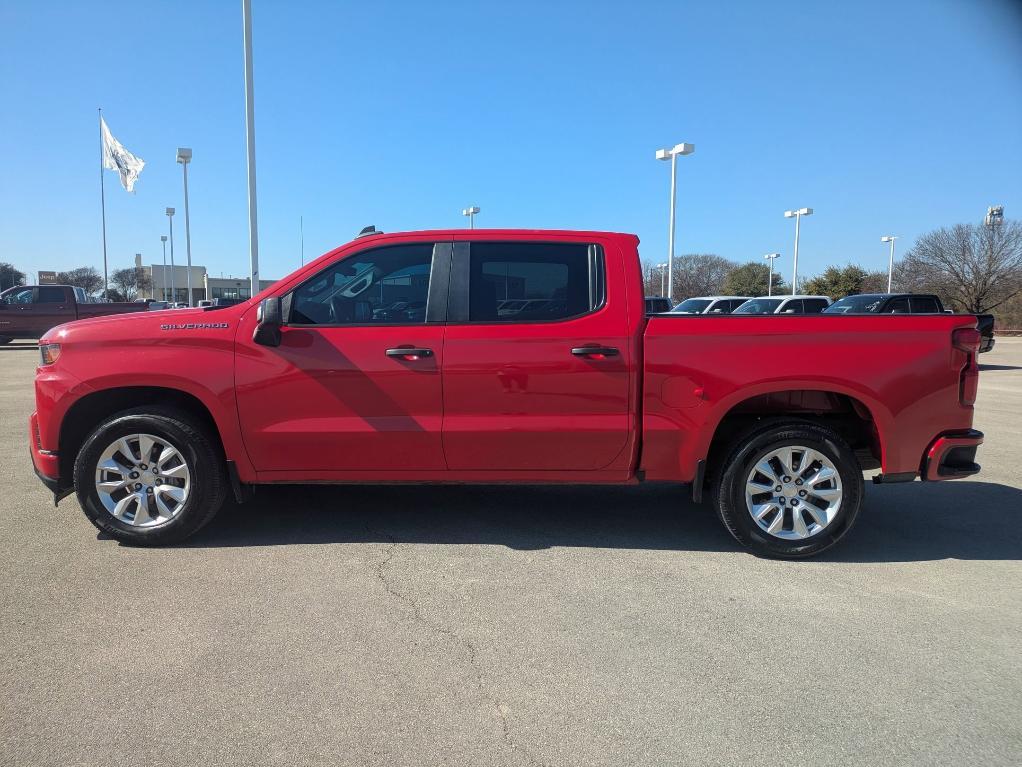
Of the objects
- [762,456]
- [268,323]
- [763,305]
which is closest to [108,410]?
[268,323]

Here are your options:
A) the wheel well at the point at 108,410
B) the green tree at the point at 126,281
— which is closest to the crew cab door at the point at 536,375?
the wheel well at the point at 108,410

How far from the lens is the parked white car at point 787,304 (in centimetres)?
2003

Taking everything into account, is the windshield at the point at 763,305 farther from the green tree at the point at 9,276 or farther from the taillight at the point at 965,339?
the green tree at the point at 9,276

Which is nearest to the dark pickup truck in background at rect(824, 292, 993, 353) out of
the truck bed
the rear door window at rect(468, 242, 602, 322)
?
the truck bed

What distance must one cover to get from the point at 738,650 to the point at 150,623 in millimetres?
2862

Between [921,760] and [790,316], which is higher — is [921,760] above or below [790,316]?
below

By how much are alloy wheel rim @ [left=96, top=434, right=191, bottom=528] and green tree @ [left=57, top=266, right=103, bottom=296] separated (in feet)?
270

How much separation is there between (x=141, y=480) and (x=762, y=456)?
398 cm

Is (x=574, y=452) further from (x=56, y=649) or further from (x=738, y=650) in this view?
(x=56, y=649)

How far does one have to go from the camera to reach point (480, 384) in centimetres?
446

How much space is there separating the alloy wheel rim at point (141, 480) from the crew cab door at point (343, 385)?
522 millimetres

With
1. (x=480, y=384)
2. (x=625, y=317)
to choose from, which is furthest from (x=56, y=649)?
(x=625, y=317)

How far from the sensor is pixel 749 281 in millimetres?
71125

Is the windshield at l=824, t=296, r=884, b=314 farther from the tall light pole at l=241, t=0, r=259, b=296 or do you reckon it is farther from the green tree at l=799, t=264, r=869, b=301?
the green tree at l=799, t=264, r=869, b=301
